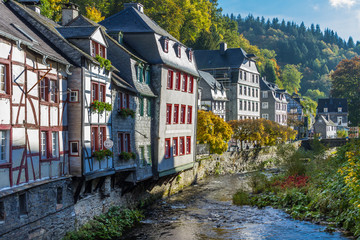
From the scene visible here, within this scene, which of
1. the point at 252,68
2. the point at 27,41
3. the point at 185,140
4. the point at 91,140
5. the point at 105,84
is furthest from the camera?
the point at 252,68

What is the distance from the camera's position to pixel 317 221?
25.0 m

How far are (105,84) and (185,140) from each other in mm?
12303

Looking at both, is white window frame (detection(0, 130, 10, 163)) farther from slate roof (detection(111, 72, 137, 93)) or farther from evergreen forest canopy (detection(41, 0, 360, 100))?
evergreen forest canopy (detection(41, 0, 360, 100))

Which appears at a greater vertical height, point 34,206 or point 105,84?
point 105,84

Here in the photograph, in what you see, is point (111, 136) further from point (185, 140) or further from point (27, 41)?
point (185, 140)

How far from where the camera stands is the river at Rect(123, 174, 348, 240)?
23.1 meters

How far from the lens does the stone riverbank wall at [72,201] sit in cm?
1735

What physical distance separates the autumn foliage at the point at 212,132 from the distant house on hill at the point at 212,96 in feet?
45.7

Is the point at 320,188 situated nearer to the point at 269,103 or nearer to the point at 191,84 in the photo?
the point at 191,84

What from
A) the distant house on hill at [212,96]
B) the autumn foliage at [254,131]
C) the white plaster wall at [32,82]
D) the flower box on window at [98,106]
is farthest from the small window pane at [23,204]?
the distant house on hill at [212,96]

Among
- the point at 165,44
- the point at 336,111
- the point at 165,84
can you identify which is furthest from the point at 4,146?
the point at 336,111

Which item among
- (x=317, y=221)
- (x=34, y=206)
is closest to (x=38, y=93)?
(x=34, y=206)

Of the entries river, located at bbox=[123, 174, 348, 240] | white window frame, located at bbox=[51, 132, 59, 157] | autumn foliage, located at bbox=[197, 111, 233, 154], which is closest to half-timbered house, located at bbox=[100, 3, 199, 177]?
river, located at bbox=[123, 174, 348, 240]

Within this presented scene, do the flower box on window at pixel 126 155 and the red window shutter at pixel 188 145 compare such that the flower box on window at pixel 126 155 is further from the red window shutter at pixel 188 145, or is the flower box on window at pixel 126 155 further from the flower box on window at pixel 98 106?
the red window shutter at pixel 188 145
